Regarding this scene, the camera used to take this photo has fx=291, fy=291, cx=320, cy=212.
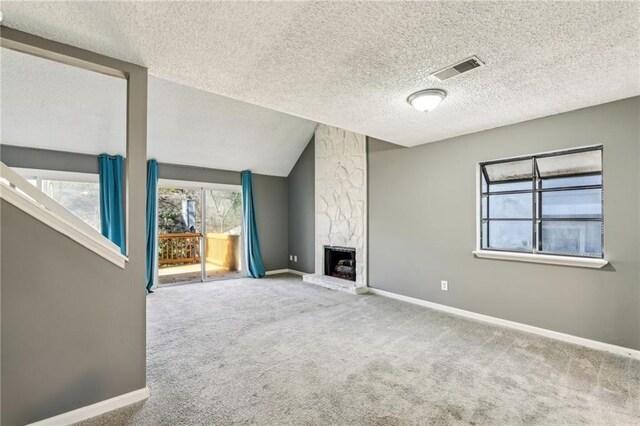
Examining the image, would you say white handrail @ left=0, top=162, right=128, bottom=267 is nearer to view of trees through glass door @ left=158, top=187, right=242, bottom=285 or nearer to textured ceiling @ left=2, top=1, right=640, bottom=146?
textured ceiling @ left=2, top=1, right=640, bottom=146

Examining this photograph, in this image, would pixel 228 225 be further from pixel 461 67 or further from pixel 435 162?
pixel 461 67

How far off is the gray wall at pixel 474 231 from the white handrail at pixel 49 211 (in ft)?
11.7

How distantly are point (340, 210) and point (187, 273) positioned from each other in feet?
11.8

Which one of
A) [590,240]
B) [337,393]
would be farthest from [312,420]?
[590,240]

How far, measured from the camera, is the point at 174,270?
6234 mm

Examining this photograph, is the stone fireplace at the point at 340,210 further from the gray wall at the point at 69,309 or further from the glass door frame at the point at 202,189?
the gray wall at the point at 69,309

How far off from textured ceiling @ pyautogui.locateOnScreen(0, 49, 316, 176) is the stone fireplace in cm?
85

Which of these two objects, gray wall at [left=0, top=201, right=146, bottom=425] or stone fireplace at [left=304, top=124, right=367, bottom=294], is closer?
gray wall at [left=0, top=201, right=146, bottom=425]

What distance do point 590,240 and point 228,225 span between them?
6.03m

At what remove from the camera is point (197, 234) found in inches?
229

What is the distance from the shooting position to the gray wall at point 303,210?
20.6 ft

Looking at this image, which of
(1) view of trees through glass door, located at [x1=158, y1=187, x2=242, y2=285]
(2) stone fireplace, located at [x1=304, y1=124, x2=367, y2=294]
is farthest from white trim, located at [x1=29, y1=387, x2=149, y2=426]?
(1) view of trees through glass door, located at [x1=158, y1=187, x2=242, y2=285]

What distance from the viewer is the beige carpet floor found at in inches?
72.7

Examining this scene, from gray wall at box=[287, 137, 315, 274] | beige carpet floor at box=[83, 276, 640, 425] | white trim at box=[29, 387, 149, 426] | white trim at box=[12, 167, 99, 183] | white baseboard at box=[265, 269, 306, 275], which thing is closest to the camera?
white trim at box=[29, 387, 149, 426]
